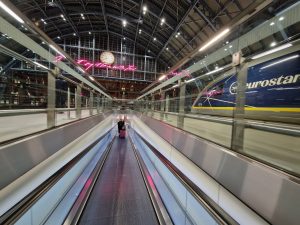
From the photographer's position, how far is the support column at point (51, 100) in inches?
101

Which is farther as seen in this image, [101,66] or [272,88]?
[101,66]

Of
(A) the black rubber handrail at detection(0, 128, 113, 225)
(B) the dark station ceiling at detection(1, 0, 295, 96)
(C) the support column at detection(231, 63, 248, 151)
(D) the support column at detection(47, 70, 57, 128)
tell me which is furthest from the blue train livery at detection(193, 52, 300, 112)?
(B) the dark station ceiling at detection(1, 0, 295, 96)

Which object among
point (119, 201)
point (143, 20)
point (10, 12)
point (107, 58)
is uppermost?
point (143, 20)

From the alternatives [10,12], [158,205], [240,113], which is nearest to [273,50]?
[240,113]

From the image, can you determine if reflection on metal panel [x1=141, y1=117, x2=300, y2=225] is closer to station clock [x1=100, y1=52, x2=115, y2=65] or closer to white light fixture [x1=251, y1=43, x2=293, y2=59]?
white light fixture [x1=251, y1=43, x2=293, y2=59]

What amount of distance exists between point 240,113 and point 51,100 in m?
2.52

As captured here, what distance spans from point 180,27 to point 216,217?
1480 cm

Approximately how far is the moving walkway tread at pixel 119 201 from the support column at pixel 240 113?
1.81 meters

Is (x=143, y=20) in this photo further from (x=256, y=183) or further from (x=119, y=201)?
(x=256, y=183)

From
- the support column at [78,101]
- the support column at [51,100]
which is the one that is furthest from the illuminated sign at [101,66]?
the support column at [51,100]

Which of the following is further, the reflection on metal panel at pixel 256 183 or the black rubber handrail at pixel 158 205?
the black rubber handrail at pixel 158 205

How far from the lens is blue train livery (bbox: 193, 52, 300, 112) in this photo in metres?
3.07

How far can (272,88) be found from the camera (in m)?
3.76

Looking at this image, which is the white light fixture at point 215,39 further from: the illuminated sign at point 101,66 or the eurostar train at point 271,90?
the illuminated sign at point 101,66
